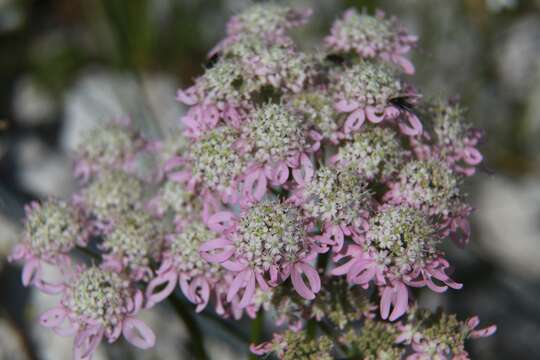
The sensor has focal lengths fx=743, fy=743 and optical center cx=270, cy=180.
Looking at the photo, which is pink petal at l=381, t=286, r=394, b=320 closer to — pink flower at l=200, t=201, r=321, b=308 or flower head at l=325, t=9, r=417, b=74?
pink flower at l=200, t=201, r=321, b=308

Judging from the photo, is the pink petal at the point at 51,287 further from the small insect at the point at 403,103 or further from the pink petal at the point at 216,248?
the small insect at the point at 403,103

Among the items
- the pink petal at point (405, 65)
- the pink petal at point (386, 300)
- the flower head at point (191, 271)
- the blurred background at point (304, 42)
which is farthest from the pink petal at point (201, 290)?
the blurred background at point (304, 42)

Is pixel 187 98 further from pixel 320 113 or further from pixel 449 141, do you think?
pixel 449 141

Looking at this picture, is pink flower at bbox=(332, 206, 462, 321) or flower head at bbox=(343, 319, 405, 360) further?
flower head at bbox=(343, 319, 405, 360)

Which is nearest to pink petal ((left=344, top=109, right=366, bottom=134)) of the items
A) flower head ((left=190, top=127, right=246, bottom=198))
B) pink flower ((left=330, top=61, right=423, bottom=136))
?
pink flower ((left=330, top=61, right=423, bottom=136))

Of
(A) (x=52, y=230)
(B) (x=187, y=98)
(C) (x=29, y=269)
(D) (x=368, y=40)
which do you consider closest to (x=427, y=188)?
(D) (x=368, y=40)

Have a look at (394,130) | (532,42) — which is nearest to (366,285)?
(394,130)
